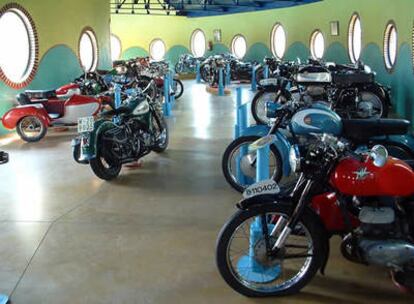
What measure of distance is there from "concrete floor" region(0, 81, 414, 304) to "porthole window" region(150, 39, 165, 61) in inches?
596

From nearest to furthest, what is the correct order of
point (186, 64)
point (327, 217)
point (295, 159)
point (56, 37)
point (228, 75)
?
point (295, 159)
point (327, 217)
point (56, 37)
point (228, 75)
point (186, 64)

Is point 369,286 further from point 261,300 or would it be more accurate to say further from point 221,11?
point 221,11

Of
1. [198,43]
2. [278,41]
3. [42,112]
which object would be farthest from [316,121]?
[198,43]

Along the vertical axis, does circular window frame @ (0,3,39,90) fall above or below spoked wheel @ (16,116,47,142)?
above

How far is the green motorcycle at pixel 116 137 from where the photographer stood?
4715 millimetres

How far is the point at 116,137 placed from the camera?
5.00 metres

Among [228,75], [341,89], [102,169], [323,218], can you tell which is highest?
[228,75]

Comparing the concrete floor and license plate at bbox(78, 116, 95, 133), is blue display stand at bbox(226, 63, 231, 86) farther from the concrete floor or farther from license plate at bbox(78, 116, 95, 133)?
license plate at bbox(78, 116, 95, 133)

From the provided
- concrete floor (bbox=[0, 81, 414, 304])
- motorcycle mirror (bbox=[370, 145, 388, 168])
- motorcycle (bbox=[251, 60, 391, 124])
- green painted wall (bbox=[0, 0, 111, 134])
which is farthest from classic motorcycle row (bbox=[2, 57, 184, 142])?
motorcycle mirror (bbox=[370, 145, 388, 168])

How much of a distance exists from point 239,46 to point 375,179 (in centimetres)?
1729

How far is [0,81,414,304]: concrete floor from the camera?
2625 mm

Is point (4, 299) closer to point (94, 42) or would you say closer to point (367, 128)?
point (367, 128)

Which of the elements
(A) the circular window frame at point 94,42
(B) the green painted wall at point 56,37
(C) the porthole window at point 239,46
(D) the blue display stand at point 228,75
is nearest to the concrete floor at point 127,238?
(B) the green painted wall at point 56,37

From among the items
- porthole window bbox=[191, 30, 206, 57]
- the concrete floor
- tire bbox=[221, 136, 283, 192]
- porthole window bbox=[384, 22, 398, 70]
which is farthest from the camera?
porthole window bbox=[191, 30, 206, 57]
